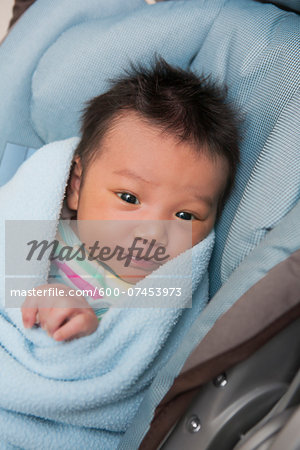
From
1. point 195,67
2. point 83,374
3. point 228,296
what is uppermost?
point 195,67

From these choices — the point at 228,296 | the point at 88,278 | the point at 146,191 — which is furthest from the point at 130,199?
the point at 228,296

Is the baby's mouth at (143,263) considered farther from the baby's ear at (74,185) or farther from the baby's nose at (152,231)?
the baby's ear at (74,185)

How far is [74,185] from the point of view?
0.96 meters

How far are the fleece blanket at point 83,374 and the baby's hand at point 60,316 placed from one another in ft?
0.09

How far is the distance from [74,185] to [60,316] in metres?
0.36

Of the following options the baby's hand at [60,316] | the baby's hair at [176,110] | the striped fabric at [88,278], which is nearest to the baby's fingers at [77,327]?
the baby's hand at [60,316]

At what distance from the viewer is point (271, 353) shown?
585 mm

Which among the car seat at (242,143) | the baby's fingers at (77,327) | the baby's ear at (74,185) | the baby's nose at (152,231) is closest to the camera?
the car seat at (242,143)

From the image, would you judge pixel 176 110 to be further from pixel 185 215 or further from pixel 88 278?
pixel 88 278

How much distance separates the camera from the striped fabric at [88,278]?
847 millimetres

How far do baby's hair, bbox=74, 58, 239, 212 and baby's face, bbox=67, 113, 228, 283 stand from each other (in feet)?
0.06

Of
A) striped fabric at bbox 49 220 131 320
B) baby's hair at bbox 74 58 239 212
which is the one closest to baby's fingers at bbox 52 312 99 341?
striped fabric at bbox 49 220 131 320

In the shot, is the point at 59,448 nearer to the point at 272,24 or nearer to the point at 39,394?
the point at 39,394

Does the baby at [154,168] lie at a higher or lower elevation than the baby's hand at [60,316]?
higher
